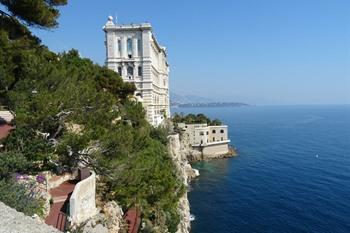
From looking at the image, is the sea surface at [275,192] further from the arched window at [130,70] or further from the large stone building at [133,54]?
the arched window at [130,70]

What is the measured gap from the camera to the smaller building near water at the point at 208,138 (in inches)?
3150

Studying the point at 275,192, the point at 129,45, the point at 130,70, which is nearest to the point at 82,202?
the point at 130,70

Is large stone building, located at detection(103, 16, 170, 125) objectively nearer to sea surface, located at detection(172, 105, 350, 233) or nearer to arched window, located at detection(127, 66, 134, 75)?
arched window, located at detection(127, 66, 134, 75)

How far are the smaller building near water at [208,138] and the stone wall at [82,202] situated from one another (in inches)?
2407

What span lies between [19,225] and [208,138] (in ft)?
243

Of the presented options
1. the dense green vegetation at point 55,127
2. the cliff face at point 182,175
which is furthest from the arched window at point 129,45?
the dense green vegetation at point 55,127

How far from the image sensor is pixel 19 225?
31.1 feet

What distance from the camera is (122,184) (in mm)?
19281

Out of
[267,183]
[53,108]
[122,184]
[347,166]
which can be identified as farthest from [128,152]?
[347,166]

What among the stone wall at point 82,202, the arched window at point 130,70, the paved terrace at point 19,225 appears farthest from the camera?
the arched window at point 130,70

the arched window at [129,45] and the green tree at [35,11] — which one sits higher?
the arched window at [129,45]

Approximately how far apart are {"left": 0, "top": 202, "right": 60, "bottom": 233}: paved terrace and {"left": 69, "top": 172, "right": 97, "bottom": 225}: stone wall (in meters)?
4.22

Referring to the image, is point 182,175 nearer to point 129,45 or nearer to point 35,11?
point 129,45

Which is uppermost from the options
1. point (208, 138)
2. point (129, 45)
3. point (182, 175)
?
point (129, 45)
